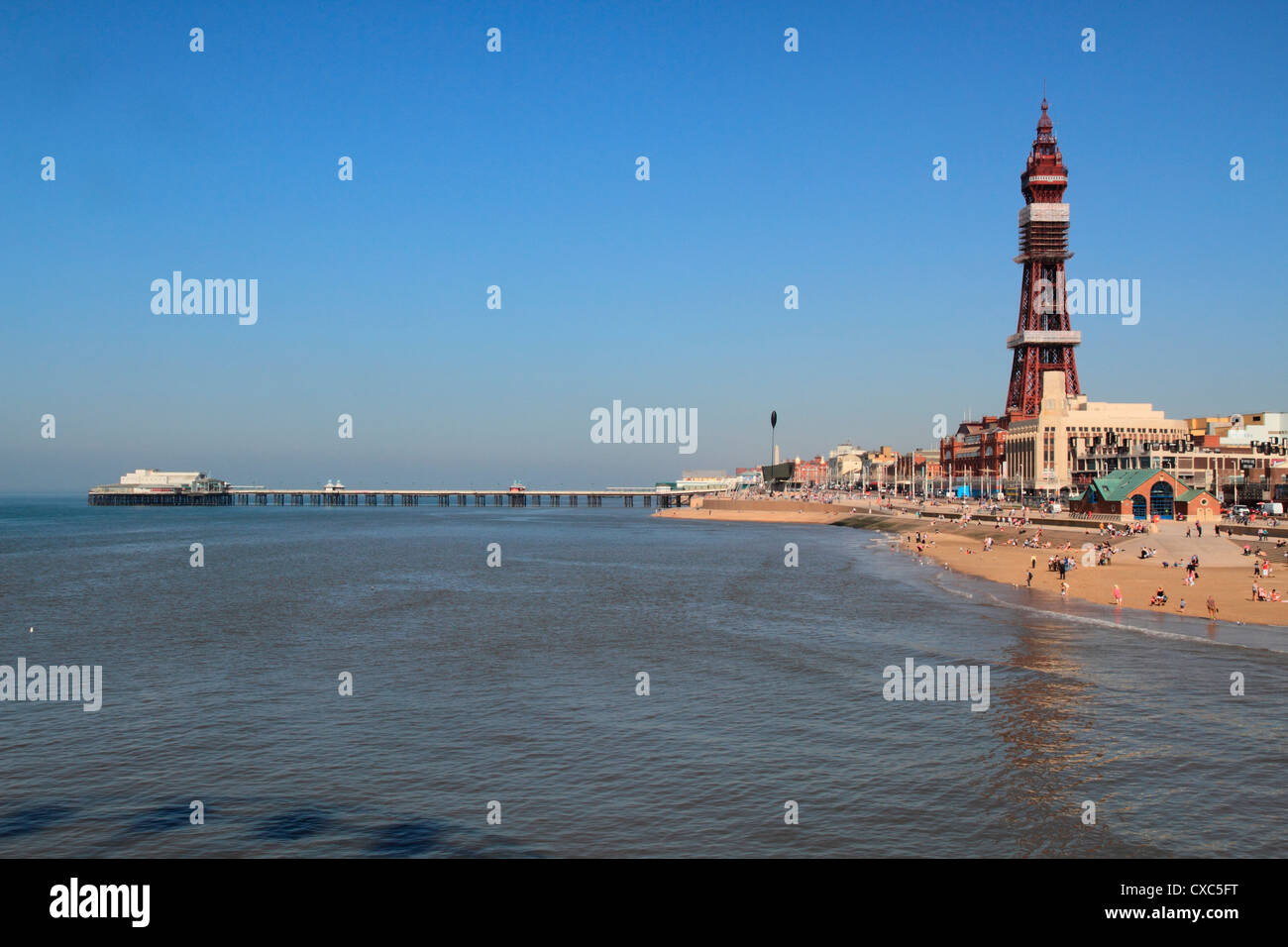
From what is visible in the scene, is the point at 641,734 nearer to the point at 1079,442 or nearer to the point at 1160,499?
the point at 1160,499

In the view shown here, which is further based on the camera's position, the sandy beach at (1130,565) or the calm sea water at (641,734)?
the sandy beach at (1130,565)

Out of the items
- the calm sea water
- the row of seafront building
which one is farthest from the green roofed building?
the calm sea water

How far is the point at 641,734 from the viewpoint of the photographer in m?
22.8

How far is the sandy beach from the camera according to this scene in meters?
43.8

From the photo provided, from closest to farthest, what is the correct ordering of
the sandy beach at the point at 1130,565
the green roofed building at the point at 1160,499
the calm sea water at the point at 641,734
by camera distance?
the calm sea water at the point at 641,734 < the sandy beach at the point at 1130,565 < the green roofed building at the point at 1160,499

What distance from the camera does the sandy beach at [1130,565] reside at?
4384 centimetres

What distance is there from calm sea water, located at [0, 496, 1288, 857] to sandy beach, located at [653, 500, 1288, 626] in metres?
4.39

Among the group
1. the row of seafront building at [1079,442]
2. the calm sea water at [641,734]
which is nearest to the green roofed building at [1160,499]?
the row of seafront building at [1079,442]

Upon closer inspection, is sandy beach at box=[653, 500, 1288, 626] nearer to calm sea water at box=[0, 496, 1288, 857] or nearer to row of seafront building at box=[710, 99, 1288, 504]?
calm sea water at box=[0, 496, 1288, 857]

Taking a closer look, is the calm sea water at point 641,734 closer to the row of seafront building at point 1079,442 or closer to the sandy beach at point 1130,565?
the sandy beach at point 1130,565

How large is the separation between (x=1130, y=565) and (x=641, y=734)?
49.5m

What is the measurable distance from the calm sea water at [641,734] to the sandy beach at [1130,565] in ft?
14.4

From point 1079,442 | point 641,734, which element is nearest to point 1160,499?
point 1079,442
